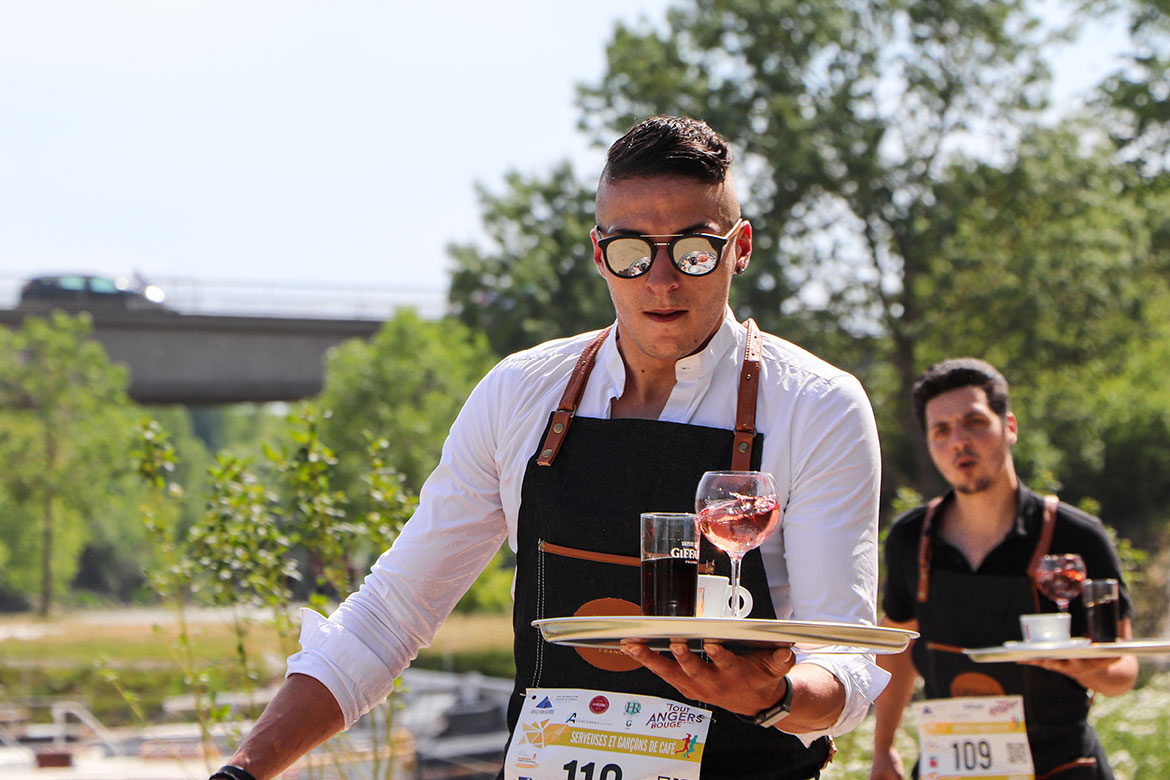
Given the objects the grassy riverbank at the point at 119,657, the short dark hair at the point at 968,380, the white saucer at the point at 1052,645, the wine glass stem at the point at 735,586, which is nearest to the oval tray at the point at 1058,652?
the white saucer at the point at 1052,645

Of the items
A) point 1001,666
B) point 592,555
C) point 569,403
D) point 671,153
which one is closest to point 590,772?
point 592,555

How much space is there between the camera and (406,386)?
32.6m

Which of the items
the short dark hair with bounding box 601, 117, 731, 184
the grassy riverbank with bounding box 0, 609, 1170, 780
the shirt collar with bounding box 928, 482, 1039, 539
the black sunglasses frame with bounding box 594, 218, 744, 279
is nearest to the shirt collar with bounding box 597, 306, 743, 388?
the black sunglasses frame with bounding box 594, 218, 744, 279

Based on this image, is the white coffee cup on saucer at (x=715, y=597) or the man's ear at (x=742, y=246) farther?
the man's ear at (x=742, y=246)

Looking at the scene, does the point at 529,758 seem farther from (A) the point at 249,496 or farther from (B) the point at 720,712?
(A) the point at 249,496

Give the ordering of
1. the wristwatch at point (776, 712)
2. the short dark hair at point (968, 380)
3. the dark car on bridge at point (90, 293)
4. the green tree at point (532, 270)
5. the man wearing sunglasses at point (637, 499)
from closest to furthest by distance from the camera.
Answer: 1. the wristwatch at point (776, 712)
2. the man wearing sunglasses at point (637, 499)
3. the short dark hair at point (968, 380)
4. the green tree at point (532, 270)
5. the dark car on bridge at point (90, 293)

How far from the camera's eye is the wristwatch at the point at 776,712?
213 centimetres

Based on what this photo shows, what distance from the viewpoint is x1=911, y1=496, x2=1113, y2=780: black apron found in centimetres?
441

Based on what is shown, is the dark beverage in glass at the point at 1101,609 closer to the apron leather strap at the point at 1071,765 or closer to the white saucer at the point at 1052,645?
the white saucer at the point at 1052,645

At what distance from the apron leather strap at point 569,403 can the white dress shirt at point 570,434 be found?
21 mm

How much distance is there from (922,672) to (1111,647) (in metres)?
1.34

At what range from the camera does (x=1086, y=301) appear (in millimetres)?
26219

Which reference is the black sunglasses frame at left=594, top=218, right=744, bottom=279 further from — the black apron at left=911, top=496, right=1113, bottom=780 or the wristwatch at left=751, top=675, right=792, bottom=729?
the black apron at left=911, top=496, right=1113, bottom=780

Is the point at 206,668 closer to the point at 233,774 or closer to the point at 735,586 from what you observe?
the point at 233,774
